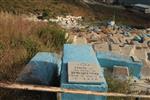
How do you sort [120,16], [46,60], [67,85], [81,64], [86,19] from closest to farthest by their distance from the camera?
[67,85]
[81,64]
[46,60]
[86,19]
[120,16]

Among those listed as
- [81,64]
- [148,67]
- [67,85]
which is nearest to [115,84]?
[81,64]

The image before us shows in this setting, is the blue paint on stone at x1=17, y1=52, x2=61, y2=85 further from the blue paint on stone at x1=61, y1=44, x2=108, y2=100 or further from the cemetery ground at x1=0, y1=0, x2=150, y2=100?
the blue paint on stone at x1=61, y1=44, x2=108, y2=100

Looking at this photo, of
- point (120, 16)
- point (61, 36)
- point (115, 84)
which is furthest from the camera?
point (120, 16)

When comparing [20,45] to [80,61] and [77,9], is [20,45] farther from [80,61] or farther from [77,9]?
[77,9]

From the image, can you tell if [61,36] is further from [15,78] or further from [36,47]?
[15,78]

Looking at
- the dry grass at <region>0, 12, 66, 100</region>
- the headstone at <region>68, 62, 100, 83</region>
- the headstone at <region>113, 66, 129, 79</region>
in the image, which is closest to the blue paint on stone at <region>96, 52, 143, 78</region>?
the headstone at <region>113, 66, 129, 79</region>

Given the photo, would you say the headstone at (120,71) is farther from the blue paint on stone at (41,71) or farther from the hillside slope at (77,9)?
the hillside slope at (77,9)

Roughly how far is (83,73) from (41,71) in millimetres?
938

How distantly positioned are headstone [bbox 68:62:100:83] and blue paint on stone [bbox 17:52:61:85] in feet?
1.75

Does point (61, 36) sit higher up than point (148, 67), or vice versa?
point (61, 36)

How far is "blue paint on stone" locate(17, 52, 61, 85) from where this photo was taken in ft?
17.3

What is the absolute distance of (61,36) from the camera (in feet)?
30.2

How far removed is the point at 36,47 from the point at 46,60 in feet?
5.05

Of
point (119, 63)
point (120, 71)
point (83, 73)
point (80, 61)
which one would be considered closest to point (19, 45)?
point (119, 63)
